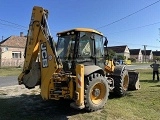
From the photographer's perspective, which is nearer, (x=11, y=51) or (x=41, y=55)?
(x=41, y=55)

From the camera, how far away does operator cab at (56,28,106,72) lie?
26.9 feet

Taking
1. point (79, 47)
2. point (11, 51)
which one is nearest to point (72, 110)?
point (79, 47)

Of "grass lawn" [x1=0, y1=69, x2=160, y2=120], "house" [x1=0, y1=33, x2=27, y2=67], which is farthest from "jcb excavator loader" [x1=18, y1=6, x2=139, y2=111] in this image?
"house" [x1=0, y1=33, x2=27, y2=67]

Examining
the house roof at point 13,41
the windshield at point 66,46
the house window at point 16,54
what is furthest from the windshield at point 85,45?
the house window at point 16,54

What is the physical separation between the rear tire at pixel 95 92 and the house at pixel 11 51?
34.3m

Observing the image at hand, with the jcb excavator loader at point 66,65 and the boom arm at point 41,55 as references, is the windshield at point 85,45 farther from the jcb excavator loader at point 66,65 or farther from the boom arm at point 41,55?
the boom arm at point 41,55

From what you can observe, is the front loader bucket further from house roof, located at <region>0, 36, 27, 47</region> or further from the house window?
the house window

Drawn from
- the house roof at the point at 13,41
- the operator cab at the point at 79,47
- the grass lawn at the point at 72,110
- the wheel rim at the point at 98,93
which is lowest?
the grass lawn at the point at 72,110

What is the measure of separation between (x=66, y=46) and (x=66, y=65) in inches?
31.5

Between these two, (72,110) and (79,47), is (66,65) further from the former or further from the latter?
(72,110)

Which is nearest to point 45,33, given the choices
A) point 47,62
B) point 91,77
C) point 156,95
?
point 47,62

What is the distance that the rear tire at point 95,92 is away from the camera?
768 cm

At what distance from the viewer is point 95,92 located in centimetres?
823

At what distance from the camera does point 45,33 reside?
7.77 metres
